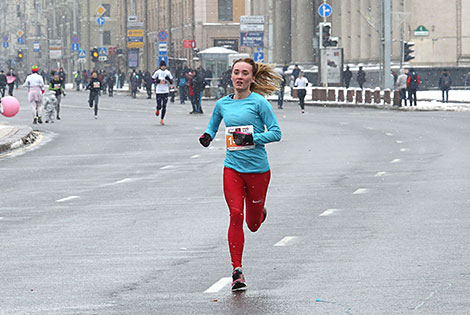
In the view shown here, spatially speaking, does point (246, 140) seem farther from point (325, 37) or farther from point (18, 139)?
point (325, 37)

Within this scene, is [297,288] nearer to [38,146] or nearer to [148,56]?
[38,146]

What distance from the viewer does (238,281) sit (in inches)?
334

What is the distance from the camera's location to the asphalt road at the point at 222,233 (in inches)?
328

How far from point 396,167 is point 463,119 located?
61.1 feet

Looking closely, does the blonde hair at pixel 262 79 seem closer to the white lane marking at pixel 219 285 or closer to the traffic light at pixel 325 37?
the white lane marking at pixel 219 285

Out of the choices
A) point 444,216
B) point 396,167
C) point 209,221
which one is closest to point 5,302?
point 209,221

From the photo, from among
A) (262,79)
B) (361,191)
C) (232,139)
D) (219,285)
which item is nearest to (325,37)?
(361,191)

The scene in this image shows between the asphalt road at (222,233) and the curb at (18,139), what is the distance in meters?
0.86

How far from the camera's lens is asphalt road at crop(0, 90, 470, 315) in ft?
27.3

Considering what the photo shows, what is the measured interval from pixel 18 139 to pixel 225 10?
2852 inches

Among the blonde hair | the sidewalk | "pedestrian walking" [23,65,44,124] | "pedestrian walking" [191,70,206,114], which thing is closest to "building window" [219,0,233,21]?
"pedestrian walking" [191,70,206,114]

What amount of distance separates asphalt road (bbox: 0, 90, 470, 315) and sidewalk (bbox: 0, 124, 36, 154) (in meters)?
0.96

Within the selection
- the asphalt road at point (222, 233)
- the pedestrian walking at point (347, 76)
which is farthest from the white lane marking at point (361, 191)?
the pedestrian walking at point (347, 76)

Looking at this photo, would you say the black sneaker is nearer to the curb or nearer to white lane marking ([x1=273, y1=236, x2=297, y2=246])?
white lane marking ([x1=273, y1=236, x2=297, y2=246])
